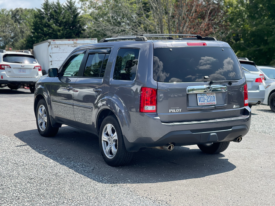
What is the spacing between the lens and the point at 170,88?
15.8 feet

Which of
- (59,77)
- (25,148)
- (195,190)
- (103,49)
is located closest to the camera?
(195,190)

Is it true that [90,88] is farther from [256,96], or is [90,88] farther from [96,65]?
[256,96]

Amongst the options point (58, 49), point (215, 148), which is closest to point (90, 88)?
point (215, 148)

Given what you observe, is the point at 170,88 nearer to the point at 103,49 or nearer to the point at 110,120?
the point at 110,120

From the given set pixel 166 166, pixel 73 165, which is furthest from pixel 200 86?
pixel 73 165

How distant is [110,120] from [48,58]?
1747cm

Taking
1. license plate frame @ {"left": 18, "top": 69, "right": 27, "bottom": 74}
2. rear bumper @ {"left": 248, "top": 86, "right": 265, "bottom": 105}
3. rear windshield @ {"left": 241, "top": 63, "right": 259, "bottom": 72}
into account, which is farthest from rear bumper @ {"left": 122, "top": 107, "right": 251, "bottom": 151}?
license plate frame @ {"left": 18, "top": 69, "right": 27, "bottom": 74}

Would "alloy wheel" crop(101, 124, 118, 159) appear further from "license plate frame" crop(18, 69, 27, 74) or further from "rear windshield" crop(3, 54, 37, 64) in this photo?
"rear windshield" crop(3, 54, 37, 64)

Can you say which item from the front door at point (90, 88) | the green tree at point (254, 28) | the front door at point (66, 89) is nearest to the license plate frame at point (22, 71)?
the front door at point (66, 89)

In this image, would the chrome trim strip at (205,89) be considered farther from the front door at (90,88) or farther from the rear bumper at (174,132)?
the front door at (90,88)

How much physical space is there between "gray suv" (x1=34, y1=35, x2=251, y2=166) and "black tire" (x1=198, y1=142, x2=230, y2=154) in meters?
0.82

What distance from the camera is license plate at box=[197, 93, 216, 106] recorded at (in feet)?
16.4

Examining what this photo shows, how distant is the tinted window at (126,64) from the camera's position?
202 inches

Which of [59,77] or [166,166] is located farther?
[59,77]
